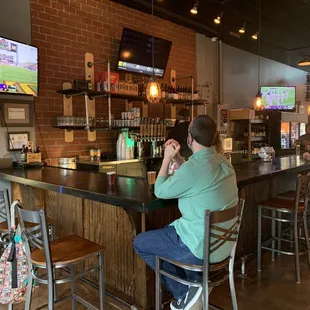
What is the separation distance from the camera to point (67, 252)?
2.03 metres

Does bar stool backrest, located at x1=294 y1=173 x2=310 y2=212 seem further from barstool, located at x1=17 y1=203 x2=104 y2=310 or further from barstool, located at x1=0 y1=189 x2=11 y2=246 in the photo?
barstool, located at x1=0 y1=189 x2=11 y2=246

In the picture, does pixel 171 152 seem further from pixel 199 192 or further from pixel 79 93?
pixel 79 93

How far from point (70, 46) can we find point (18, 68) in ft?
3.09

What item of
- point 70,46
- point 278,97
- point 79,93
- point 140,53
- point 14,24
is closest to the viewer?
point 14,24

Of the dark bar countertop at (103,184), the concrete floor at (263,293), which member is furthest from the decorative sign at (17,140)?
the concrete floor at (263,293)

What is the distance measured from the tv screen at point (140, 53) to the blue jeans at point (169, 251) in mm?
3185

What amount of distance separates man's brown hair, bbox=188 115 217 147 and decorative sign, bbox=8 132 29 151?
7.97 feet

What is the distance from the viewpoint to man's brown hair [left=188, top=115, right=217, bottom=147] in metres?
1.91

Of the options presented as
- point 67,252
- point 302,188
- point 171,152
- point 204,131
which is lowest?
point 67,252

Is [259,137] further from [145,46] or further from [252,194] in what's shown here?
[252,194]

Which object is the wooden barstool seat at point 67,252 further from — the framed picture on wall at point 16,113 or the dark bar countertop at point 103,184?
the framed picture on wall at point 16,113

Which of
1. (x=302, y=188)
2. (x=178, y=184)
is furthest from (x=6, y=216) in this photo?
(x=302, y=188)

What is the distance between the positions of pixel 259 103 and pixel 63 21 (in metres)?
3.32

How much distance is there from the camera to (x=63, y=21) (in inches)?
161
